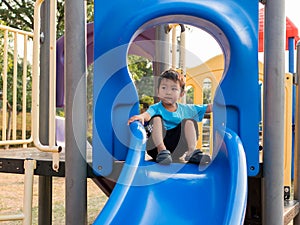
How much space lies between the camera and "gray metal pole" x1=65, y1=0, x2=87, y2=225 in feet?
7.27

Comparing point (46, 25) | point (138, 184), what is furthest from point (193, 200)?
point (46, 25)

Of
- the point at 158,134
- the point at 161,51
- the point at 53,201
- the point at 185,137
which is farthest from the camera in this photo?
the point at 53,201

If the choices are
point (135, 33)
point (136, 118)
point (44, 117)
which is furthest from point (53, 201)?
point (135, 33)

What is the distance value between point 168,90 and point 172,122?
0.20 meters

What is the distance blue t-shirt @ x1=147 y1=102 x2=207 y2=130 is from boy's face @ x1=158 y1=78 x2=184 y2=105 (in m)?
0.05

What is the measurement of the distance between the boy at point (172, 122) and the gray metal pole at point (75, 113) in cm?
41

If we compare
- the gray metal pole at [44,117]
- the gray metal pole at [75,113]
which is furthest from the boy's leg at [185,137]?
the gray metal pole at [44,117]

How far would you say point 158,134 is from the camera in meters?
2.55

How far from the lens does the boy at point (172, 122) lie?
2.56 m

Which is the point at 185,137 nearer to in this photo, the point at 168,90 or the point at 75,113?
the point at 168,90

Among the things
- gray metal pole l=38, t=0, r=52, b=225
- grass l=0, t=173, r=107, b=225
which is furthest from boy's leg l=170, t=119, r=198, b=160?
grass l=0, t=173, r=107, b=225

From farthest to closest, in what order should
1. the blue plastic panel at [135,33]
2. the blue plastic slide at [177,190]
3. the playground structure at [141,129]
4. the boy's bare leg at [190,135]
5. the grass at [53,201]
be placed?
the grass at [53,201] → the boy's bare leg at [190,135] → the blue plastic panel at [135,33] → the playground structure at [141,129] → the blue plastic slide at [177,190]

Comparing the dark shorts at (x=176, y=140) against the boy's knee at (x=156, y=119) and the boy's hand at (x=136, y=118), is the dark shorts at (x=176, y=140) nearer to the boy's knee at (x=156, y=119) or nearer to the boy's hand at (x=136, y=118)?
the boy's knee at (x=156, y=119)

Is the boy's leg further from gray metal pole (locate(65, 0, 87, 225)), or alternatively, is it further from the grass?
the grass
